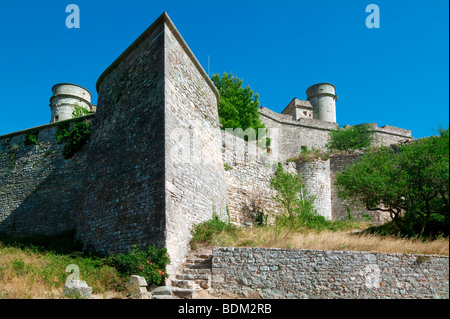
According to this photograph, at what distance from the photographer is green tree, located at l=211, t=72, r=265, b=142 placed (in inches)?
835

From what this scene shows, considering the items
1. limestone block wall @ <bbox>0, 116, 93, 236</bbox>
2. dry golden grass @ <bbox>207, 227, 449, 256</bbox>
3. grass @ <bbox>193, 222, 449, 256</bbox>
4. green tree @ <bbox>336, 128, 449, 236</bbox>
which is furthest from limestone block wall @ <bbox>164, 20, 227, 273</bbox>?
green tree @ <bbox>336, 128, 449, 236</bbox>

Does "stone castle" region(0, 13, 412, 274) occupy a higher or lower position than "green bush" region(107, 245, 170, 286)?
higher

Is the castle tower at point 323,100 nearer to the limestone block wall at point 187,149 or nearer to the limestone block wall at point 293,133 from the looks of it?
the limestone block wall at point 293,133

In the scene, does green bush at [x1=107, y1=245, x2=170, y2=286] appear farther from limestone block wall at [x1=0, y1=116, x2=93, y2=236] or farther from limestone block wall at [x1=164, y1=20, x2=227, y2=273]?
limestone block wall at [x1=0, y1=116, x2=93, y2=236]

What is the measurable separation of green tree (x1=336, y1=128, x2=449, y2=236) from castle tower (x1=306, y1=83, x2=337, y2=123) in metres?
26.1

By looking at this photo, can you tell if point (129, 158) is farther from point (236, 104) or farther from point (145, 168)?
point (236, 104)

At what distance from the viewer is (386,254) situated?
9102 mm

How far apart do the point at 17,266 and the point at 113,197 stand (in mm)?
3375

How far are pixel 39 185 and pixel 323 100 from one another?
33.0 metres

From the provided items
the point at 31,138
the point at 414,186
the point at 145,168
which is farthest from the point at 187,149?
the point at 31,138

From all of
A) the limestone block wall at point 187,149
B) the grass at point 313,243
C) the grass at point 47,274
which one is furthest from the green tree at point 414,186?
the grass at point 47,274

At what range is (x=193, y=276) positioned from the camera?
866 centimetres

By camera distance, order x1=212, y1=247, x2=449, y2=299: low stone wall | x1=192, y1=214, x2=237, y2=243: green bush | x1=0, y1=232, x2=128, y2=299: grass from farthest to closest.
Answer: x1=192, y1=214, x2=237, y2=243: green bush, x1=212, y1=247, x2=449, y2=299: low stone wall, x1=0, y1=232, x2=128, y2=299: grass

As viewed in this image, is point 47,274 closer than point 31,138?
Yes
